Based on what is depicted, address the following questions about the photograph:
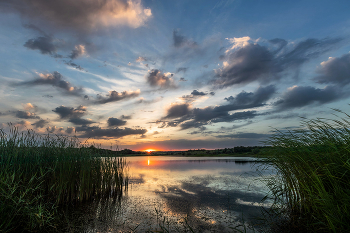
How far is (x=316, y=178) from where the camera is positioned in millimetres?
3600

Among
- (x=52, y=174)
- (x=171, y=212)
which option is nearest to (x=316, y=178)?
(x=171, y=212)

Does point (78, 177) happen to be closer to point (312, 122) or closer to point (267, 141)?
point (267, 141)

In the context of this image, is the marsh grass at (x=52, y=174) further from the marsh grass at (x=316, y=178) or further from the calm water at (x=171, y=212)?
the marsh grass at (x=316, y=178)

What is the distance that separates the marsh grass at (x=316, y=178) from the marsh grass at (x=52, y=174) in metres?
6.33

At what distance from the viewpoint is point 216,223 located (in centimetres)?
484

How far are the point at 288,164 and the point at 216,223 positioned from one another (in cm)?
303

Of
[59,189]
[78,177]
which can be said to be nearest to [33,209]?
[59,189]

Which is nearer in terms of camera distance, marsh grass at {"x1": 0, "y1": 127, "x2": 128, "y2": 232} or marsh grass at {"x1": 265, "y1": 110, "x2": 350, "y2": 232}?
marsh grass at {"x1": 265, "y1": 110, "x2": 350, "y2": 232}

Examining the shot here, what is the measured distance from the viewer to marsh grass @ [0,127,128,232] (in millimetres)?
4723

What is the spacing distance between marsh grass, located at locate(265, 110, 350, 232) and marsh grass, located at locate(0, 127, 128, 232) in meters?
6.33

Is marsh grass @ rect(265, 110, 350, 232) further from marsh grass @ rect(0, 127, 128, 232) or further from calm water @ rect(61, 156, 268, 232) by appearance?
marsh grass @ rect(0, 127, 128, 232)

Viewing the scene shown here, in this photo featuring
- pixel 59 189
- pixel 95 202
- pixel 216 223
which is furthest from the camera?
pixel 95 202

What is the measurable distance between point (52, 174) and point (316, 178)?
8082 mm

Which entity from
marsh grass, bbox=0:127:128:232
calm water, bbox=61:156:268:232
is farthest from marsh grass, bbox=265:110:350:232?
marsh grass, bbox=0:127:128:232
